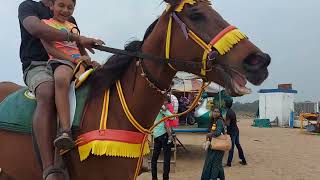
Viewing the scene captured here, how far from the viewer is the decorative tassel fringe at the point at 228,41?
3.00 meters

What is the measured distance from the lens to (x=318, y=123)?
26594 mm

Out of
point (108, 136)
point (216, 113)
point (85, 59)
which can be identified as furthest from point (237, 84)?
point (216, 113)

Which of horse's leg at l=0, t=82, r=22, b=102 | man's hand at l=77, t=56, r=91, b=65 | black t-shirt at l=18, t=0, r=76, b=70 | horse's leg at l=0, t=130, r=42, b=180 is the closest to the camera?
horse's leg at l=0, t=130, r=42, b=180

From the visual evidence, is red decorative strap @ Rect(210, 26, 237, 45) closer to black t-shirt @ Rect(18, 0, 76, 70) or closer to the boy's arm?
the boy's arm

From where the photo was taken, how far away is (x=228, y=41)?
118 inches

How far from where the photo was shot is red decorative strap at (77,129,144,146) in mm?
3326

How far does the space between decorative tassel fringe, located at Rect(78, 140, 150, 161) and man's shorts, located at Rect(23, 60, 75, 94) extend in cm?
65

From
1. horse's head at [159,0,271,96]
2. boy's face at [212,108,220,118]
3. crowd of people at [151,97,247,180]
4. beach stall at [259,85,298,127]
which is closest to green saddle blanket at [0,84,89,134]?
horse's head at [159,0,271,96]

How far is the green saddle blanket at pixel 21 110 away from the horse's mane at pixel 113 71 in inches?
4.0

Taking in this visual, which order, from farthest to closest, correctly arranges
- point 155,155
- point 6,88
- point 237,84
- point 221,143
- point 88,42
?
point 155,155 → point 221,143 → point 6,88 → point 88,42 → point 237,84

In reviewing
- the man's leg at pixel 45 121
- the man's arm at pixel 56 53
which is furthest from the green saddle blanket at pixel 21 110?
the man's arm at pixel 56 53

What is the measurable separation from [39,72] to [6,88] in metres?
0.94

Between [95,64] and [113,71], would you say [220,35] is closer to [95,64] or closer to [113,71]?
[113,71]

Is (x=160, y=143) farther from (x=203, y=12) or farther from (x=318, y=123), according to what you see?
(x=318, y=123)
